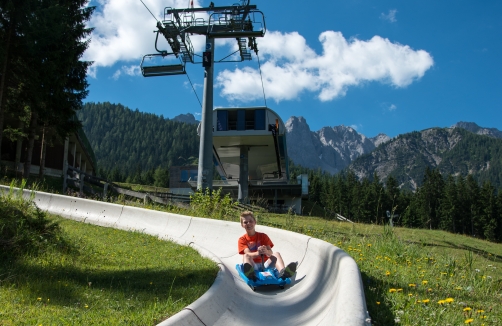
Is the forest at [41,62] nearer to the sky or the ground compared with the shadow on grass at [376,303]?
nearer to the sky

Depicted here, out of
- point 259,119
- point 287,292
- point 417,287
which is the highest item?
point 259,119

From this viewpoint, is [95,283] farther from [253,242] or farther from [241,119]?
[241,119]

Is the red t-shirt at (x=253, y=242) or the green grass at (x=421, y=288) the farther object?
the red t-shirt at (x=253, y=242)

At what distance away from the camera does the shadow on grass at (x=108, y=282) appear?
15.4 ft

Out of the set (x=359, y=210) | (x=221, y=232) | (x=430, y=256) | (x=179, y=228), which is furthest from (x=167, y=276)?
(x=359, y=210)

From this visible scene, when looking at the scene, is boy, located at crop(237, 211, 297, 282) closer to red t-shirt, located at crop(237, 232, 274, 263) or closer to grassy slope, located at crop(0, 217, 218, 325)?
red t-shirt, located at crop(237, 232, 274, 263)

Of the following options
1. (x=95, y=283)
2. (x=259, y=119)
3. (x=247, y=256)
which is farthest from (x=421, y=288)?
(x=259, y=119)

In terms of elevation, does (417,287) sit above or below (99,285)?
above

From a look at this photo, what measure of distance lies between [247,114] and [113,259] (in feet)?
74.4

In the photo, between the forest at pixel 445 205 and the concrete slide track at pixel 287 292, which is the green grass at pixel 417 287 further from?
the forest at pixel 445 205

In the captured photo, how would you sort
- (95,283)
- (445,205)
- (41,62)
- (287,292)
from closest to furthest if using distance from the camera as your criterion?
(95,283), (287,292), (41,62), (445,205)

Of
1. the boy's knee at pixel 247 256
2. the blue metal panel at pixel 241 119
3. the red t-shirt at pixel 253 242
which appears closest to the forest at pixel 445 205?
the blue metal panel at pixel 241 119

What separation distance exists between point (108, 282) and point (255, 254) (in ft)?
7.87

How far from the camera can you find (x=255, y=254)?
22.5 feet
